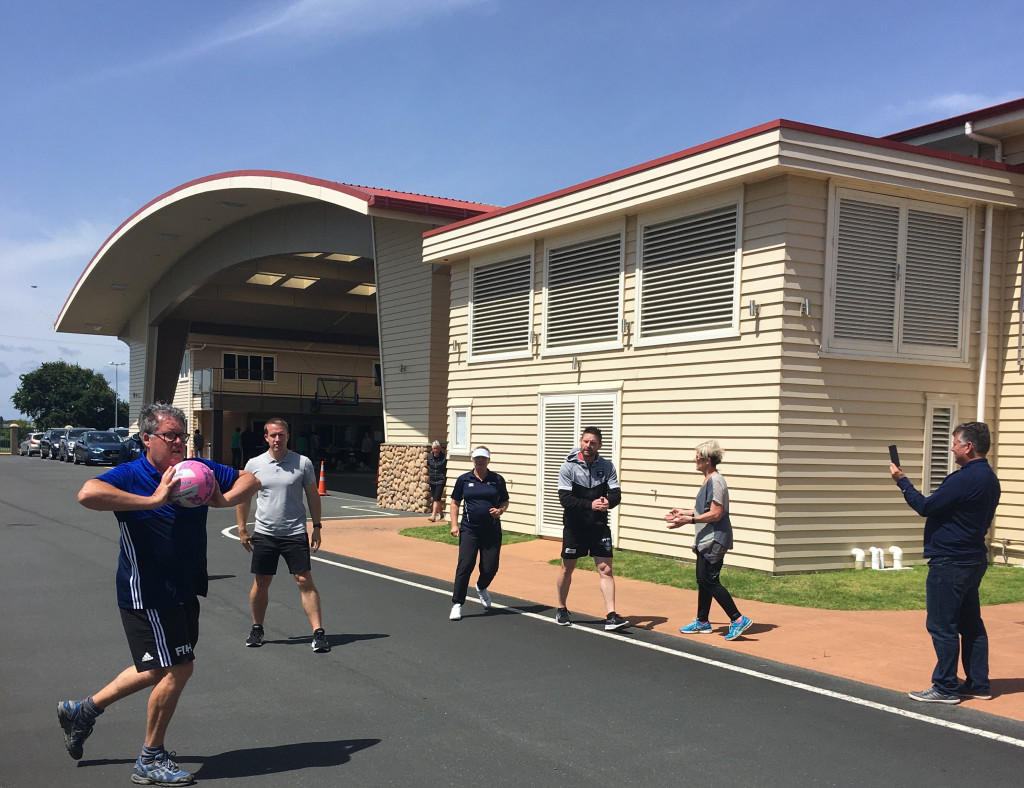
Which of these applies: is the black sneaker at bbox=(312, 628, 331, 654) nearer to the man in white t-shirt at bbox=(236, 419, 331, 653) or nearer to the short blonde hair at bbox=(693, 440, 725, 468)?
the man in white t-shirt at bbox=(236, 419, 331, 653)

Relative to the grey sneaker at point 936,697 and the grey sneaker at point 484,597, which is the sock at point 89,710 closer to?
the grey sneaker at point 484,597

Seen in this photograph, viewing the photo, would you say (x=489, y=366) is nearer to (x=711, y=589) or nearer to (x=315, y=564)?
(x=315, y=564)

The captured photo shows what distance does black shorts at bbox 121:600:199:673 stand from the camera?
478 cm

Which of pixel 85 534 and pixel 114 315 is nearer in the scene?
pixel 85 534

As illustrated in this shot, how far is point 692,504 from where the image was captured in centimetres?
1266

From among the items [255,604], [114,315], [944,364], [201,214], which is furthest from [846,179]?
[114,315]

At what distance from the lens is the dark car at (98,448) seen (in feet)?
130

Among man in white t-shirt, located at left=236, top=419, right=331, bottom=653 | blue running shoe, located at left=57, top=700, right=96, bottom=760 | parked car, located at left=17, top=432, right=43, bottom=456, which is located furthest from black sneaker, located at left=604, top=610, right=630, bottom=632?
parked car, located at left=17, top=432, right=43, bottom=456

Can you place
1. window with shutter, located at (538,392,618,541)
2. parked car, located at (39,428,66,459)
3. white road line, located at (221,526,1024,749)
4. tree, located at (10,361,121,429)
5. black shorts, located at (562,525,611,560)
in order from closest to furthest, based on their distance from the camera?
white road line, located at (221,526,1024,749), black shorts, located at (562,525,611,560), window with shutter, located at (538,392,618,541), parked car, located at (39,428,66,459), tree, located at (10,361,121,429)

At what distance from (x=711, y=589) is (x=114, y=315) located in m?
39.2

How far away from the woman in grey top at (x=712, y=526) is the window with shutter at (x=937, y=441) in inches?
203

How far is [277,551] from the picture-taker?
8.00 m

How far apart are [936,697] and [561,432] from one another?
923 centimetres

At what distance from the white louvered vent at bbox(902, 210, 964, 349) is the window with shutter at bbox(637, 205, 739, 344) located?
2.27 metres
